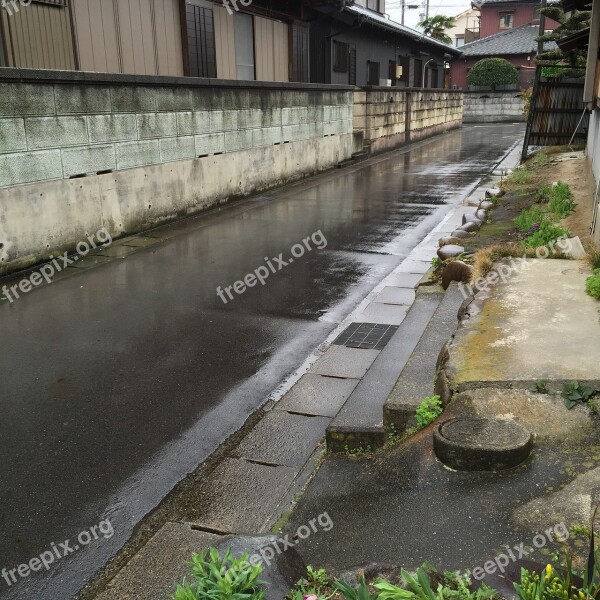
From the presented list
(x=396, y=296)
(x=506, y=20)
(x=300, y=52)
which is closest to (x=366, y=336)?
(x=396, y=296)

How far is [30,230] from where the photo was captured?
29.5ft

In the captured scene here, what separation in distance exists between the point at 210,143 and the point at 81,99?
3927mm

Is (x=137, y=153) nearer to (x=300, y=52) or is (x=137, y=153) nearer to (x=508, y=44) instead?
(x=300, y=52)

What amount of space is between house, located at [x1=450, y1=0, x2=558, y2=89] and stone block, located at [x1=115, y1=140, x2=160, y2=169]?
128 feet

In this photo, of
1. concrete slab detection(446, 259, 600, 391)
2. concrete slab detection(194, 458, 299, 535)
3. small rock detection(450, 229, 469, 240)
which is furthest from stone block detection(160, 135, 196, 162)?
concrete slab detection(194, 458, 299, 535)

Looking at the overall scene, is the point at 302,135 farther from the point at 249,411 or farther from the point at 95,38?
the point at 249,411

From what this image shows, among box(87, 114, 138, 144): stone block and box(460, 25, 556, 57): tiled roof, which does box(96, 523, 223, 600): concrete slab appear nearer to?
box(87, 114, 138, 144): stone block

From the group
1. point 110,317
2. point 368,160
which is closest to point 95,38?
point 110,317

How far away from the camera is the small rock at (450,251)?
8.40m

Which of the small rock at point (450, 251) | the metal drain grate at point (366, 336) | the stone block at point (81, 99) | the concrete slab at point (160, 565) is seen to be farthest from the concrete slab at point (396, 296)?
the stone block at point (81, 99)

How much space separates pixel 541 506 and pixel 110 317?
5.38 meters

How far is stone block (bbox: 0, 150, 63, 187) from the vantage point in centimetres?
848

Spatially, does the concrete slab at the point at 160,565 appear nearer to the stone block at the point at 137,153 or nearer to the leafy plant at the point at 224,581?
the leafy plant at the point at 224,581

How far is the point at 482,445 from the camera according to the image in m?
3.56
